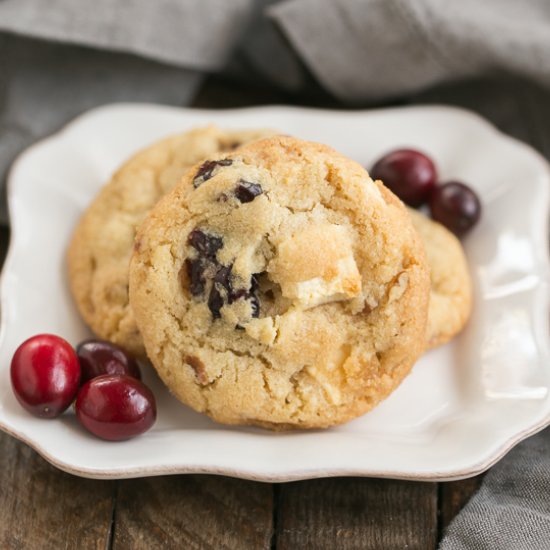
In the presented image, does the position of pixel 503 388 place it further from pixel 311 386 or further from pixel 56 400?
pixel 56 400

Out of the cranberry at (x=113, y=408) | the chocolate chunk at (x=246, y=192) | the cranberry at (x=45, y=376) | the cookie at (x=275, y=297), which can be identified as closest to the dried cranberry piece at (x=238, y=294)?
the cookie at (x=275, y=297)

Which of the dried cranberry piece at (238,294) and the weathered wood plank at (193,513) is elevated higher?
the dried cranberry piece at (238,294)

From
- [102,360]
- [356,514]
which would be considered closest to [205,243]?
[102,360]

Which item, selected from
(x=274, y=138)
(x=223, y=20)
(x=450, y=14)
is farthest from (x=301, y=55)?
(x=274, y=138)

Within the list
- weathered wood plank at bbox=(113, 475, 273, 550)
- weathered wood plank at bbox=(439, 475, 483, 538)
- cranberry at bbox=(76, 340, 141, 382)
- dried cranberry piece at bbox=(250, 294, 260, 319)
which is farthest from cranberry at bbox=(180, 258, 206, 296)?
weathered wood plank at bbox=(439, 475, 483, 538)

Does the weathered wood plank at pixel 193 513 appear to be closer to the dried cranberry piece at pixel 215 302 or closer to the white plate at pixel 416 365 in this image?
the white plate at pixel 416 365
